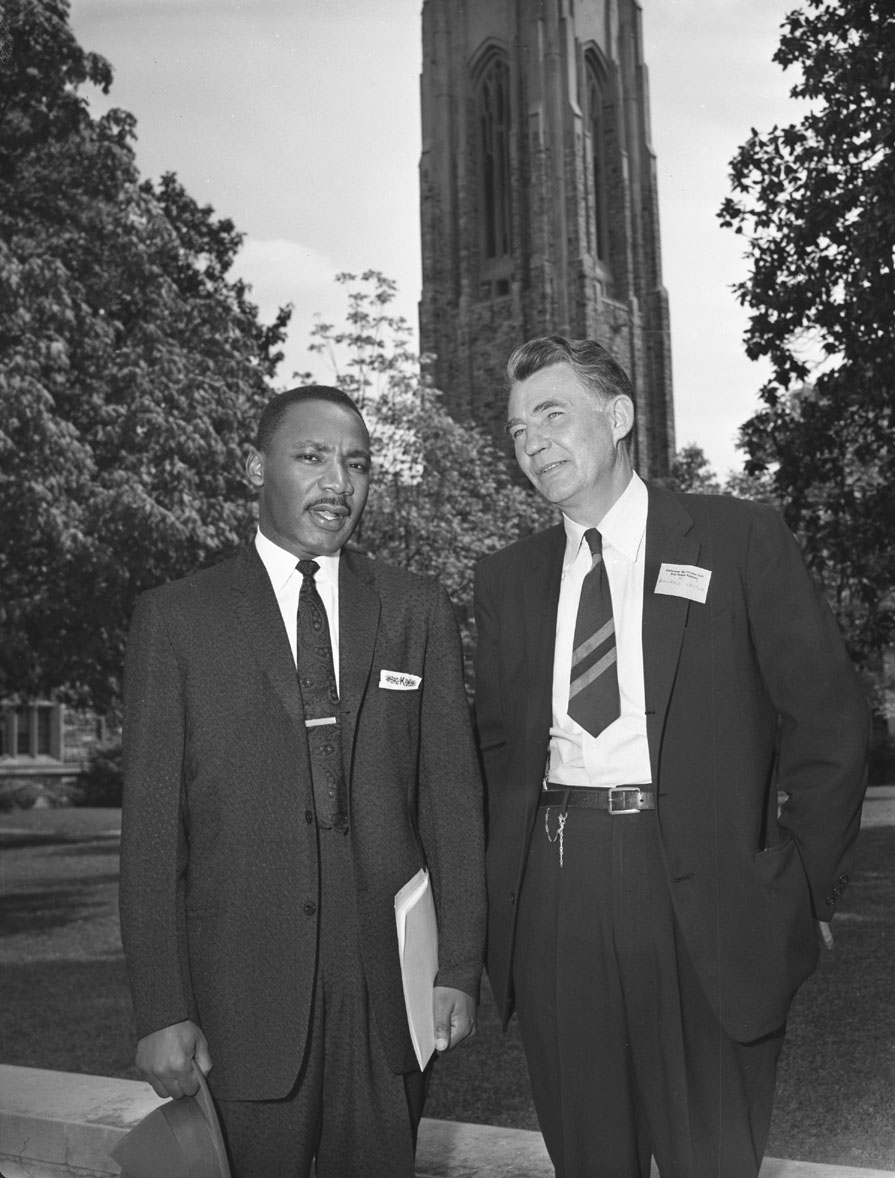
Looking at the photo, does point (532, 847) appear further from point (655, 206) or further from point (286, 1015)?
point (655, 206)

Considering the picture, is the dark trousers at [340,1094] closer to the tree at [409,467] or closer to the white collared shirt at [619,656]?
the white collared shirt at [619,656]

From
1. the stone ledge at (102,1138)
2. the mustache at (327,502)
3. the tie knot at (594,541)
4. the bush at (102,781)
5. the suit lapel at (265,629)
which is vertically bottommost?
the bush at (102,781)

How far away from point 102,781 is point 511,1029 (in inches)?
1302

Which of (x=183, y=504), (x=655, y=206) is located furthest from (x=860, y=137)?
(x=655, y=206)

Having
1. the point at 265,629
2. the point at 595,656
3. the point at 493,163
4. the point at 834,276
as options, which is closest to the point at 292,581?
the point at 265,629

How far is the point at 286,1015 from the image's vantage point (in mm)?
3162

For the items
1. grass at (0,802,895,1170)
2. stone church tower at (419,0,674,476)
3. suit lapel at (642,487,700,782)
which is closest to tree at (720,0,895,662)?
grass at (0,802,895,1170)

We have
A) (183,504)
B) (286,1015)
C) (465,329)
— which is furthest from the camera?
(465,329)

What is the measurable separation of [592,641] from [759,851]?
2.17 feet

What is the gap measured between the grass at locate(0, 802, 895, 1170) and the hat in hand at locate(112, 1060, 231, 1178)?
11.8ft

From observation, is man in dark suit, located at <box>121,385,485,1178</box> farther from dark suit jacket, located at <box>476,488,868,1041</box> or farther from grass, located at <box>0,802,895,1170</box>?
grass, located at <box>0,802,895,1170</box>

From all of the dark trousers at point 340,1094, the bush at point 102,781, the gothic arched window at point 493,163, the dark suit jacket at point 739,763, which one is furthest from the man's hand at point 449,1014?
the gothic arched window at point 493,163

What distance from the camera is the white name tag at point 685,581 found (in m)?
3.48

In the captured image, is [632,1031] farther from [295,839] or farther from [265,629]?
[265,629]
